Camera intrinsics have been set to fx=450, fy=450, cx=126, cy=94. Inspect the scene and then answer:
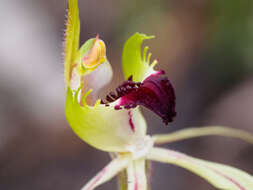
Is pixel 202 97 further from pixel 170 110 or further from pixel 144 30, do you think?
pixel 170 110

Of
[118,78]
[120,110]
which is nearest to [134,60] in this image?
[120,110]

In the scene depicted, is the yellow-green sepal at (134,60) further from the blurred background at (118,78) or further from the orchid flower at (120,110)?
the blurred background at (118,78)

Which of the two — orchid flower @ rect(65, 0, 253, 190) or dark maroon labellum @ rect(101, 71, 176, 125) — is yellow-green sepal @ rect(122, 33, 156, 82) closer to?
orchid flower @ rect(65, 0, 253, 190)

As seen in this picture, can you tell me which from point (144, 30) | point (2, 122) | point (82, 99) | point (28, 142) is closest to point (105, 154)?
point (28, 142)

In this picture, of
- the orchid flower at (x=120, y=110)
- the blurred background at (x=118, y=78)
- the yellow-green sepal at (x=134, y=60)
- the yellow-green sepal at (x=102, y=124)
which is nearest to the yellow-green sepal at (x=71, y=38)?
the orchid flower at (x=120, y=110)

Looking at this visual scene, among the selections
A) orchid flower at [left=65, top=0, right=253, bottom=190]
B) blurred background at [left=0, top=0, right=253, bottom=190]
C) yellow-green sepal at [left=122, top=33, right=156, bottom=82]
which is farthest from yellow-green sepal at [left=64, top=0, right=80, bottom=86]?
blurred background at [left=0, top=0, right=253, bottom=190]

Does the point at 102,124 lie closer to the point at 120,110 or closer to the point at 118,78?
the point at 120,110
